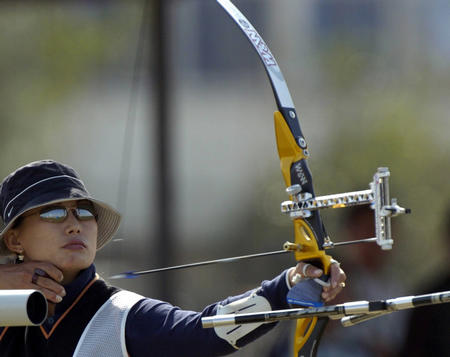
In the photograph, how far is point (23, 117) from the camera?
3.84m

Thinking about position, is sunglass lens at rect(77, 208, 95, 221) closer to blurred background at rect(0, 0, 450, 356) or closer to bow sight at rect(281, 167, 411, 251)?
bow sight at rect(281, 167, 411, 251)

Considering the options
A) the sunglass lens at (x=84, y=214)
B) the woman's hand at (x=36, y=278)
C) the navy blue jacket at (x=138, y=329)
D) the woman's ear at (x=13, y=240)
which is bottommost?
the navy blue jacket at (x=138, y=329)

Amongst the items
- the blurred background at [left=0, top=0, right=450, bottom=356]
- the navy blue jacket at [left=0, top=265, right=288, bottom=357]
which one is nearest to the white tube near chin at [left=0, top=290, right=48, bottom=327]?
the navy blue jacket at [left=0, top=265, right=288, bottom=357]

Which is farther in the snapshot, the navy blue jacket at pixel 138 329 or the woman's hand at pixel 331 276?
the navy blue jacket at pixel 138 329

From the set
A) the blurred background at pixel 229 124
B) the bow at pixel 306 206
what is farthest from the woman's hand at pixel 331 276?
the blurred background at pixel 229 124

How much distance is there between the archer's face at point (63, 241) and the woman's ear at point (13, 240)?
0.05 meters

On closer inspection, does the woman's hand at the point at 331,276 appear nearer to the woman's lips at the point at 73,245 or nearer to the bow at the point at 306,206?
the bow at the point at 306,206

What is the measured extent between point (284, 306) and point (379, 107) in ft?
4.54

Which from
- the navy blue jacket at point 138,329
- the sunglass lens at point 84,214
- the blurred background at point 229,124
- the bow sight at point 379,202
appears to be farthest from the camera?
the blurred background at point 229,124

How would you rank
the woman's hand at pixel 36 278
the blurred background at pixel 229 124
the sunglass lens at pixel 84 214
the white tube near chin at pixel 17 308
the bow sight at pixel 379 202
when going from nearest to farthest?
the white tube near chin at pixel 17 308 < the bow sight at pixel 379 202 < the woman's hand at pixel 36 278 < the sunglass lens at pixel 84 214 < the blurred background at pixel 229 124

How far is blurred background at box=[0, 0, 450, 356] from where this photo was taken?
3.14m

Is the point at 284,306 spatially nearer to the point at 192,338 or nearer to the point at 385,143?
the point at 192,338

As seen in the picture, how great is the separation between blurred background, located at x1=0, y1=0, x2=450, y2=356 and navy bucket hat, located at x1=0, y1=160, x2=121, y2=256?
3.30 feet

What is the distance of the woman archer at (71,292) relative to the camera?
6.87 feet
